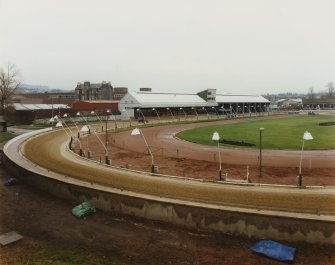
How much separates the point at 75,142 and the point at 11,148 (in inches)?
373

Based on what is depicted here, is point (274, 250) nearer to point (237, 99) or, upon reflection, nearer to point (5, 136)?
point (5, 136)

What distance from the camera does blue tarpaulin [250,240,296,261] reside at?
1752 centimetres

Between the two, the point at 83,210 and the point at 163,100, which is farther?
the point at 163,100

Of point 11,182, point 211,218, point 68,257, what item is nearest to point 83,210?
point 68,257

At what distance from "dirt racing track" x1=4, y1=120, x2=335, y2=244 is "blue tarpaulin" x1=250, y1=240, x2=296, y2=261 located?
788 millimetres

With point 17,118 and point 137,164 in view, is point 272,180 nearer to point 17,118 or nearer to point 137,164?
point 137,164

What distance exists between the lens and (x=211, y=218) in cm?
2050

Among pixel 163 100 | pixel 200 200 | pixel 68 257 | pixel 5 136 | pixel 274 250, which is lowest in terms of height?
pixel 68 257

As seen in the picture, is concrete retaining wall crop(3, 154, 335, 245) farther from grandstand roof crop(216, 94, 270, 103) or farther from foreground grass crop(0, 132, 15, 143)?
grandstand roof crop(216, 94, 270, 103)

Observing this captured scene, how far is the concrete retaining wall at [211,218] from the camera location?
61.0 ft

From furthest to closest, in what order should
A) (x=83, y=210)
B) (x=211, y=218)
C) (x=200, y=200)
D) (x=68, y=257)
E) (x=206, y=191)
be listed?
(x=206, y=191) → (x=83, y=210) → (x=200, y=200) → (x=211, y=218) → (x=68, y=257)

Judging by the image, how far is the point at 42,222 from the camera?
2338 cm

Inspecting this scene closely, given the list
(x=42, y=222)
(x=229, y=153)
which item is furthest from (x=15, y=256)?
(x=229, y=153)

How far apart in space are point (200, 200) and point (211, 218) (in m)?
2.89
